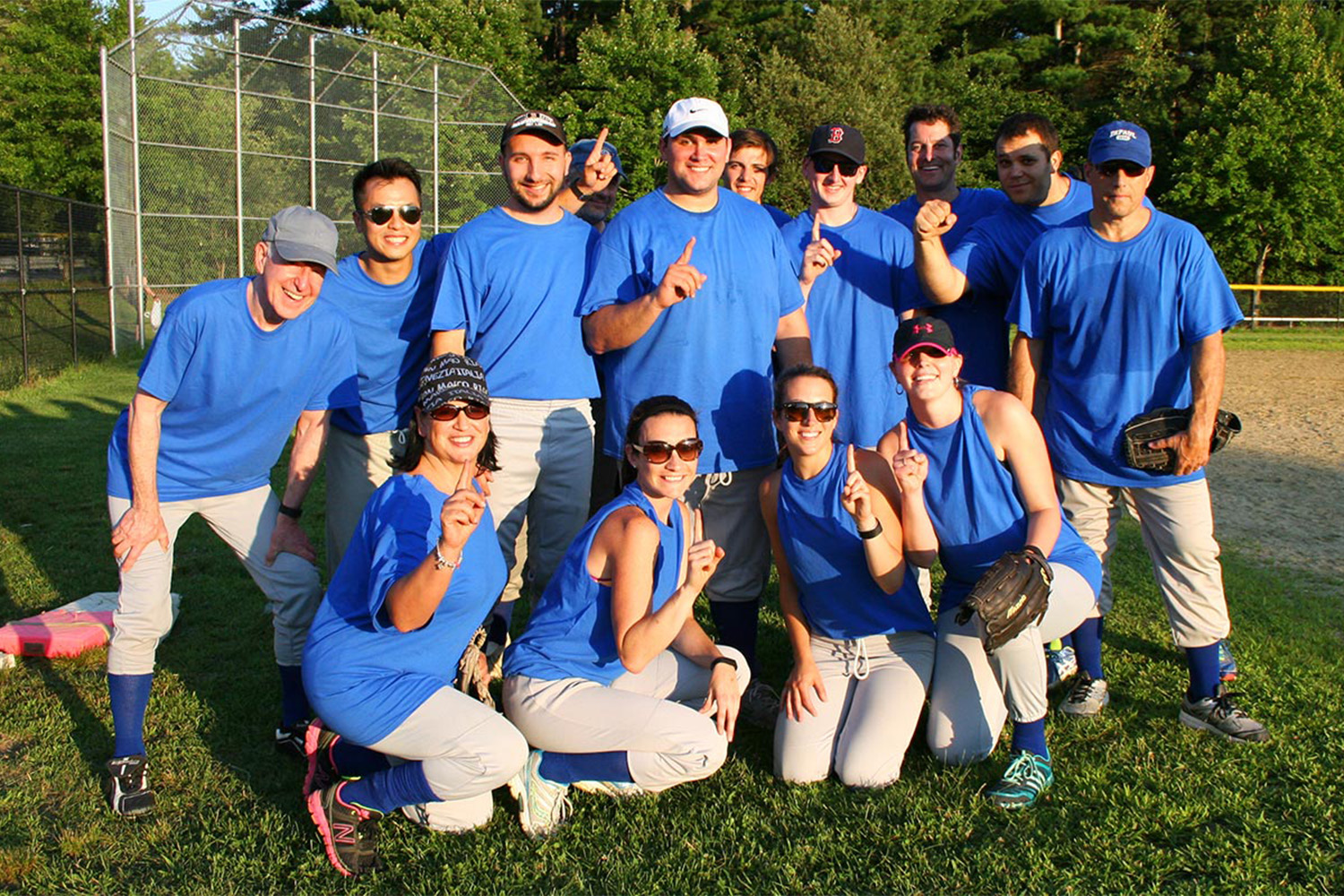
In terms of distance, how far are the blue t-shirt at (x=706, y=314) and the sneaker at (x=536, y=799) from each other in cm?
140

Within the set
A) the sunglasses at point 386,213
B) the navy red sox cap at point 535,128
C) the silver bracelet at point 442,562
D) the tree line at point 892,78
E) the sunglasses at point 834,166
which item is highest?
the tree line at point 892,78

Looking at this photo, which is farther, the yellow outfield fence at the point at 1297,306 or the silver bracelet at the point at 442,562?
the yellow outfield fence at the point at 1297,306

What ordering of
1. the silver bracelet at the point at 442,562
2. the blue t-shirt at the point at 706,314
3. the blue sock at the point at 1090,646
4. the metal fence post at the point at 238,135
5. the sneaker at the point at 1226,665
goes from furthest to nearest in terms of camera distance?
1. the metal fence post at the point at 238,135
2. the sneaker at the point at 1226,665
3. the blue sock at the point at 1090,646
4. the blue t-shirt at the point at 706,314
5. the silver bracelet at the point at 442,562

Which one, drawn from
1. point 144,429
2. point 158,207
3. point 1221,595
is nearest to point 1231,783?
point 1221,595

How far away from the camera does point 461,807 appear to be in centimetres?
362

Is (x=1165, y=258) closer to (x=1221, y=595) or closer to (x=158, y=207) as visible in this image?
(x=1221, y=595)

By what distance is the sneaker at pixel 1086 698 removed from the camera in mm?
4496

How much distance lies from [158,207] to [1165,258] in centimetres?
1764

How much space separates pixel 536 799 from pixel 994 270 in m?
3.09

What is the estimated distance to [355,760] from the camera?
3.62m

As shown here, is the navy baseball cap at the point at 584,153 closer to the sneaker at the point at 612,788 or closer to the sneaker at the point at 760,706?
the sneaker at the point at 760,706

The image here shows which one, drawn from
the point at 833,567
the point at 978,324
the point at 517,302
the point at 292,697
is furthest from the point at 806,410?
the point at 292,697

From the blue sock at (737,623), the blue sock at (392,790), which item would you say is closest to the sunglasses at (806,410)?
the blue sock at (737,623)

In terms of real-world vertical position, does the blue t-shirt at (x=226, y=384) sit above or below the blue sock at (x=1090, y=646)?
above
